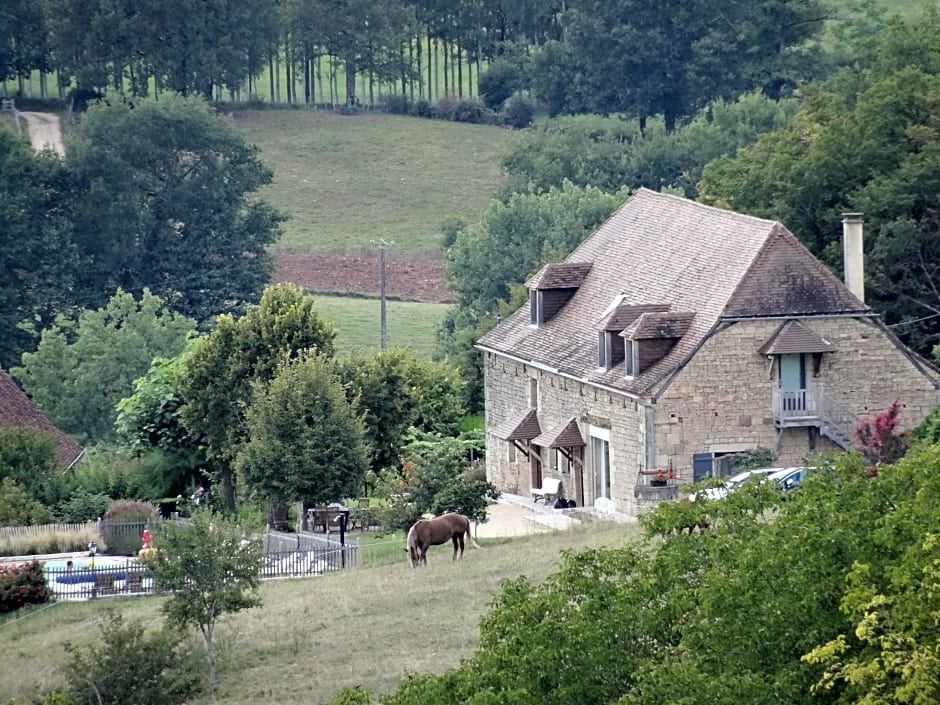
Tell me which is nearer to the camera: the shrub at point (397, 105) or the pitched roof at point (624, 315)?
the pitched roof at point (624, 315)

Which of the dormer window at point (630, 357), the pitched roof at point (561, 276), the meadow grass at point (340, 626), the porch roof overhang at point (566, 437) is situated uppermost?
the pitched roof at point (561, 276)

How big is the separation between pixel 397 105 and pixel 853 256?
87.6 m

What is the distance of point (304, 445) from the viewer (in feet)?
171

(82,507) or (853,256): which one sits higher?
(853,256)

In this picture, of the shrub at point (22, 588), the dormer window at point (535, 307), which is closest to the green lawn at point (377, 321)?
the dormer window at point (535, 307)

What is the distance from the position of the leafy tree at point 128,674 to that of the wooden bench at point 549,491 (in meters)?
20.0

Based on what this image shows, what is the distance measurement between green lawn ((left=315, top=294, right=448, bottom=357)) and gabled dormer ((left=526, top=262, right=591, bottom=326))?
34111mm

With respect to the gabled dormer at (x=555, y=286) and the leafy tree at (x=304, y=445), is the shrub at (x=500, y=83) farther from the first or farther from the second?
the leafy tree at (x=304, y=445)

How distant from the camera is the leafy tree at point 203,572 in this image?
36.9 metres

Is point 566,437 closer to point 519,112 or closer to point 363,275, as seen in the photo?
point 363,275

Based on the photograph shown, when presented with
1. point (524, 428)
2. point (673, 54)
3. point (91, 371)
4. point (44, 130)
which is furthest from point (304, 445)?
point (673, 54)

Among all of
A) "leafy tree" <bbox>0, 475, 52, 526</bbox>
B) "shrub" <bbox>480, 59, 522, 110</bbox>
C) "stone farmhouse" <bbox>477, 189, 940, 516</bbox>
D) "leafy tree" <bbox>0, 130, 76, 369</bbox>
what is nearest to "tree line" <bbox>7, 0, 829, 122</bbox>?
"shrub" <bbox>480, 59, 522, 110</bbox>

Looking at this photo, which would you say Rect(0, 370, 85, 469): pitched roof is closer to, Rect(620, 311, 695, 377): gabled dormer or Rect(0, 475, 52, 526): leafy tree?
Rect(0, 475, 52, 526): leafy tree

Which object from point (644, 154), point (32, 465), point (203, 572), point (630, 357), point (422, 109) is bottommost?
point (32, 465)
